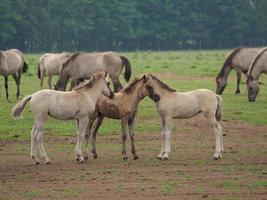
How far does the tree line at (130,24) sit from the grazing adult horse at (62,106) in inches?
2187

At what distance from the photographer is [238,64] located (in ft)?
100

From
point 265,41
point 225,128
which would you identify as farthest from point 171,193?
point 265,41

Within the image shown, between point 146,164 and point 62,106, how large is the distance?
183 cm

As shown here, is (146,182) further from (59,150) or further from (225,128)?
(225,128)

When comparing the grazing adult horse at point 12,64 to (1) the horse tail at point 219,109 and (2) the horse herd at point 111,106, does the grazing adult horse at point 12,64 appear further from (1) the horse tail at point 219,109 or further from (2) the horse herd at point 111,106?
(1) the horse tail at point 219,109

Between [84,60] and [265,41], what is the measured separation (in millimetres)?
62208

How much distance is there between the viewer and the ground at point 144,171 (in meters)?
13.7

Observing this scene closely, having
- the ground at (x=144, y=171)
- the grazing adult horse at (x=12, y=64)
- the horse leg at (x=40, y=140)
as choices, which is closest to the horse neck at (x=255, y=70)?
the ground at (x=144, y=171)

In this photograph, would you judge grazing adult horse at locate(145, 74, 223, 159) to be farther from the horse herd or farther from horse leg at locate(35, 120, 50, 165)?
horse leg at locate(35, 120, 50, 165)

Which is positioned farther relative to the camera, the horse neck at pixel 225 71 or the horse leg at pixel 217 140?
the horse neck at pixel 225 71

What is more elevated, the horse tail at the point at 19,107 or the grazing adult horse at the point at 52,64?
the grazing adult horse at the point at 52,64

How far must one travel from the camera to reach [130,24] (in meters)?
85.8

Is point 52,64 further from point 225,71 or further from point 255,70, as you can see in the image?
point 255,70

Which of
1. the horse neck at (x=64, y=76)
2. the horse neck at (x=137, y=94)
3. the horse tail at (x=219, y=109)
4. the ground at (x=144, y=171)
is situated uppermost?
the horse neck at (x=64, y=76)
